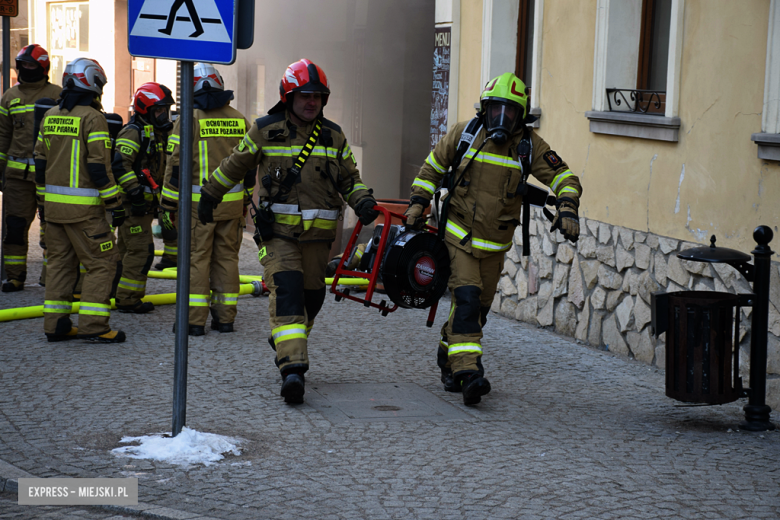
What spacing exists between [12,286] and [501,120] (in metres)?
5.62

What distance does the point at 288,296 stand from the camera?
18.6ft

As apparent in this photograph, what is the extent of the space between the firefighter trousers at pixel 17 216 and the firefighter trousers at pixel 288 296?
162 inches

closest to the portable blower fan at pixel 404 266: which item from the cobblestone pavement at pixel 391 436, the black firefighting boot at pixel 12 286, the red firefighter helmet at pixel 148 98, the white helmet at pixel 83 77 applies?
the cobblestone pavement at pixel 391 436

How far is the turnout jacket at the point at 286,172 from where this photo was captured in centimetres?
567

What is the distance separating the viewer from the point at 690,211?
6641mm

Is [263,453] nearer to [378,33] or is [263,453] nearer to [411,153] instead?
[411,153]

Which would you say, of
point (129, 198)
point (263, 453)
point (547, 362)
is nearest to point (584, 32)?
point (547, 362)

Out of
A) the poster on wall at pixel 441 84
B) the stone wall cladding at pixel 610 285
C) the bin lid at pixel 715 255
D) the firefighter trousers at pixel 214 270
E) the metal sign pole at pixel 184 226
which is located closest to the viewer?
the metal sign pole at pixel 184 226

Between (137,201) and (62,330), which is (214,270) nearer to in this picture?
(137,201)

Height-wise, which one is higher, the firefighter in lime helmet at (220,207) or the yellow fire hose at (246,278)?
the firefighter in lime helmet at (220,207)

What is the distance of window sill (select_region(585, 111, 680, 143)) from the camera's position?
22.1 feet

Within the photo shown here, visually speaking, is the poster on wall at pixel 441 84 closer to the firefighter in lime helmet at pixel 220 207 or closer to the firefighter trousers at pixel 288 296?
the firefighter in lime helmet at pixel 220 207

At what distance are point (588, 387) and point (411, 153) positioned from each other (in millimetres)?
6968

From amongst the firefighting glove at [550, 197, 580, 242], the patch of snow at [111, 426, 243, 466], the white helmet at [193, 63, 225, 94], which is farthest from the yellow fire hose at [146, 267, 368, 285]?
the patch of snow at [111, 426, 243, 466]
